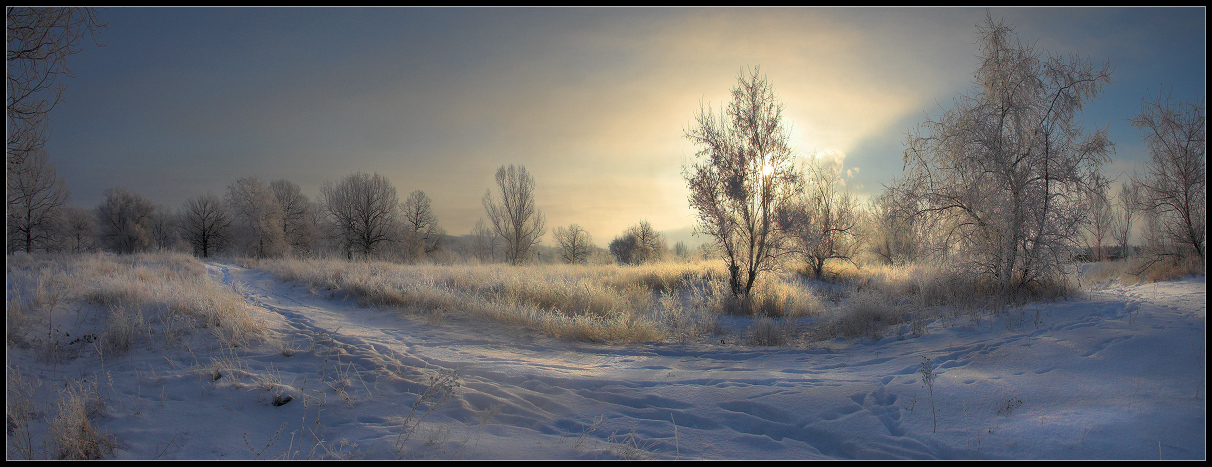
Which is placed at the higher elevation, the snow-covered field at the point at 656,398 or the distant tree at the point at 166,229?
the distant tree at the point at 166,229

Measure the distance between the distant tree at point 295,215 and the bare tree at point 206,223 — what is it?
18.5ft

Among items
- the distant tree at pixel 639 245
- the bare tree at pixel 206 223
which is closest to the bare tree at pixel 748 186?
the distant tree at pixel 639 245

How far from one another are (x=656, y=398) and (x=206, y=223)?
53.4m

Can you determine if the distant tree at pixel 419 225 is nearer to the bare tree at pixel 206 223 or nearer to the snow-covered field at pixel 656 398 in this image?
the bare tree at pixel 206 223

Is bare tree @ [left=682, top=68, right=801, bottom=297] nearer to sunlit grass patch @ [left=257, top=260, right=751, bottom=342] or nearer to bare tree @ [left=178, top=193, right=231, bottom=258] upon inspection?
sunlit grass patch @ [left=257, top=260, right=751, bottom=342]

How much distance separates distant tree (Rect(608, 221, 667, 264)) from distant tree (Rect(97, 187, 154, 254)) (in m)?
42.7

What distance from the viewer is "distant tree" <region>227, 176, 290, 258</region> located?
126 ft

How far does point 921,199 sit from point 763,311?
4.59 metres

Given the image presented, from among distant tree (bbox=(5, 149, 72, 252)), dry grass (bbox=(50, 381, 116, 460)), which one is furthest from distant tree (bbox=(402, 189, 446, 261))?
dry grass (bbox=(50, 381, 116, 460))

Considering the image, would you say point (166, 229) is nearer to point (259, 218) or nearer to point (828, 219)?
point (259, 218)

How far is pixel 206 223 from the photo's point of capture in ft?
137

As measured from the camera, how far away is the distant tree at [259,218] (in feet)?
126

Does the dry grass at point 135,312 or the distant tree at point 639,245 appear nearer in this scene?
the dry grass at point 135,312

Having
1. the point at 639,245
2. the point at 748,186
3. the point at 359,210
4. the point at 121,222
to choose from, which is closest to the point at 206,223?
the point at 121,222
